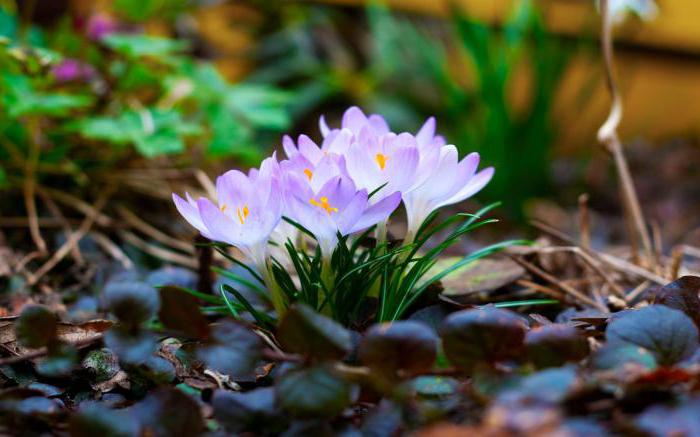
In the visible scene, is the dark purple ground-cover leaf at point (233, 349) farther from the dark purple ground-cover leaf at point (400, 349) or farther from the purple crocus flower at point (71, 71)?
the purple crocus flower at point (71, 71)

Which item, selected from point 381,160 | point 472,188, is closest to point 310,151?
point 381,160

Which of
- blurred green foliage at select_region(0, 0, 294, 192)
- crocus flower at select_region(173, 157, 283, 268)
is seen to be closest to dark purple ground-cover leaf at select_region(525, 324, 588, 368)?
crocus flower at select_region(173, 157, 283, 268)

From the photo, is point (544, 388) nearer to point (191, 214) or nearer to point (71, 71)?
point (191, 214)

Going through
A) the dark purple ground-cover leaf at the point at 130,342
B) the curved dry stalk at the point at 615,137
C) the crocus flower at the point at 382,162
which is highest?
the curved dry stalk at the point at 615,137

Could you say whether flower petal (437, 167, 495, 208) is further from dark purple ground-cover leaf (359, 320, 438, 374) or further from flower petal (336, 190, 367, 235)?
dark purple ground-cover leaf (359, 320, 438, 374)

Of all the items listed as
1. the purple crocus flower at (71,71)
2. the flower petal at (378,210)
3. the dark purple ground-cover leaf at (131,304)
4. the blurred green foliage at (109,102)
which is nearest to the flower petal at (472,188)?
the flower petal at (378,210)

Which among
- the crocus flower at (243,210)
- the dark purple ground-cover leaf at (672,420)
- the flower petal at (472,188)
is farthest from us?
the flower petal at (472,188)

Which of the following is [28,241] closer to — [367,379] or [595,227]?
[367,379]
